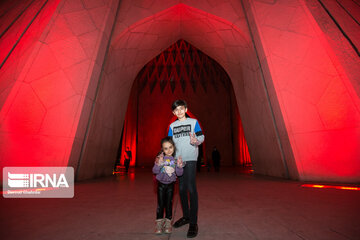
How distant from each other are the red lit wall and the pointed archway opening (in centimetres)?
1058

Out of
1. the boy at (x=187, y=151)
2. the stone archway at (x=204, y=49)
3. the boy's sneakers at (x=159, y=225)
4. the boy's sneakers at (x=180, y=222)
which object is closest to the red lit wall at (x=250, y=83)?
the stone archway at (x=204, y=49)

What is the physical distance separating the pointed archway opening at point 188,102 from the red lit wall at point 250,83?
10576 millimetres

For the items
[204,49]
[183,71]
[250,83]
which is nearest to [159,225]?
[250,83]

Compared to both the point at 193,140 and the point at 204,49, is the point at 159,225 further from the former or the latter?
the point at 204,49

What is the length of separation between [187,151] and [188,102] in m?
16.5

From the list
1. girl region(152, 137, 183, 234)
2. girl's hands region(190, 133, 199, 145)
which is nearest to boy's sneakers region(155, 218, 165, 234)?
girl region(152, 137, 183, 234)

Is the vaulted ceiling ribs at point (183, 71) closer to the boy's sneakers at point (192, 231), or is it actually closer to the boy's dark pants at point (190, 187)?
the boy's dark pants at point (190, 187)

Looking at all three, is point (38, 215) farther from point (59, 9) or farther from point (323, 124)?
point (323, 124)

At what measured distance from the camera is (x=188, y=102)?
60.2 feet

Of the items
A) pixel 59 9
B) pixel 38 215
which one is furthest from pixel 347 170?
pixel 59 9

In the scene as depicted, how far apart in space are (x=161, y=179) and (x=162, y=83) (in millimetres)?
17650

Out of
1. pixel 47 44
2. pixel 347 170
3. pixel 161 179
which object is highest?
pixel 47 44

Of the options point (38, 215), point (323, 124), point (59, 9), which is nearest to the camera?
point (38, 215)

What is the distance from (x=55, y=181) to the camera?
16.3ft
